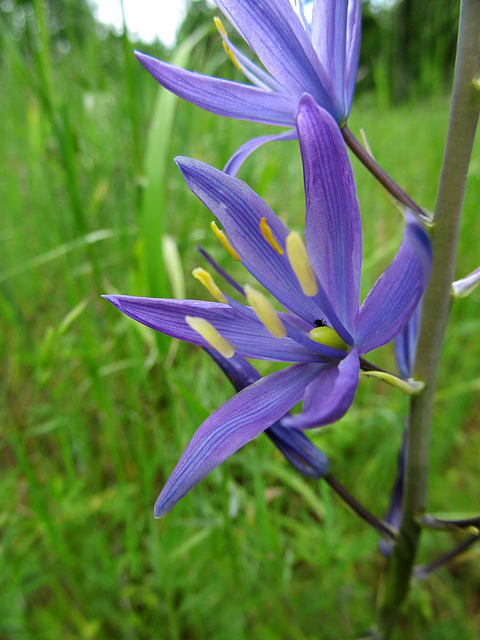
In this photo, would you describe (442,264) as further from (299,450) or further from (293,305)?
(299,450)

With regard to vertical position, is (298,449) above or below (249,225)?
below

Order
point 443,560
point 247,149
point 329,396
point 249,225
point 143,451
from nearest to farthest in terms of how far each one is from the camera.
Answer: point 329,396 < point 249,225 < point 247,149 < point 443,560 < point 143,451

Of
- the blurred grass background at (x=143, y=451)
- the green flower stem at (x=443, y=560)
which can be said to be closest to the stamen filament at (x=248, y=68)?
the blurred grass background at (x=143, y=451)

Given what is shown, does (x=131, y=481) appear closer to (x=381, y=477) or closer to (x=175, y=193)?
(x=381, y=477)

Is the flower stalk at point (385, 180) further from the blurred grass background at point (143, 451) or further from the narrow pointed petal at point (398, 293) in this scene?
the blurred grass background at point (143, 451)

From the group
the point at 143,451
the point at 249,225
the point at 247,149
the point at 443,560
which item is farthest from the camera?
the point at 143,451

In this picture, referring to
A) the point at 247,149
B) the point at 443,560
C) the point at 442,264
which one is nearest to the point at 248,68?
the point at 247,149
